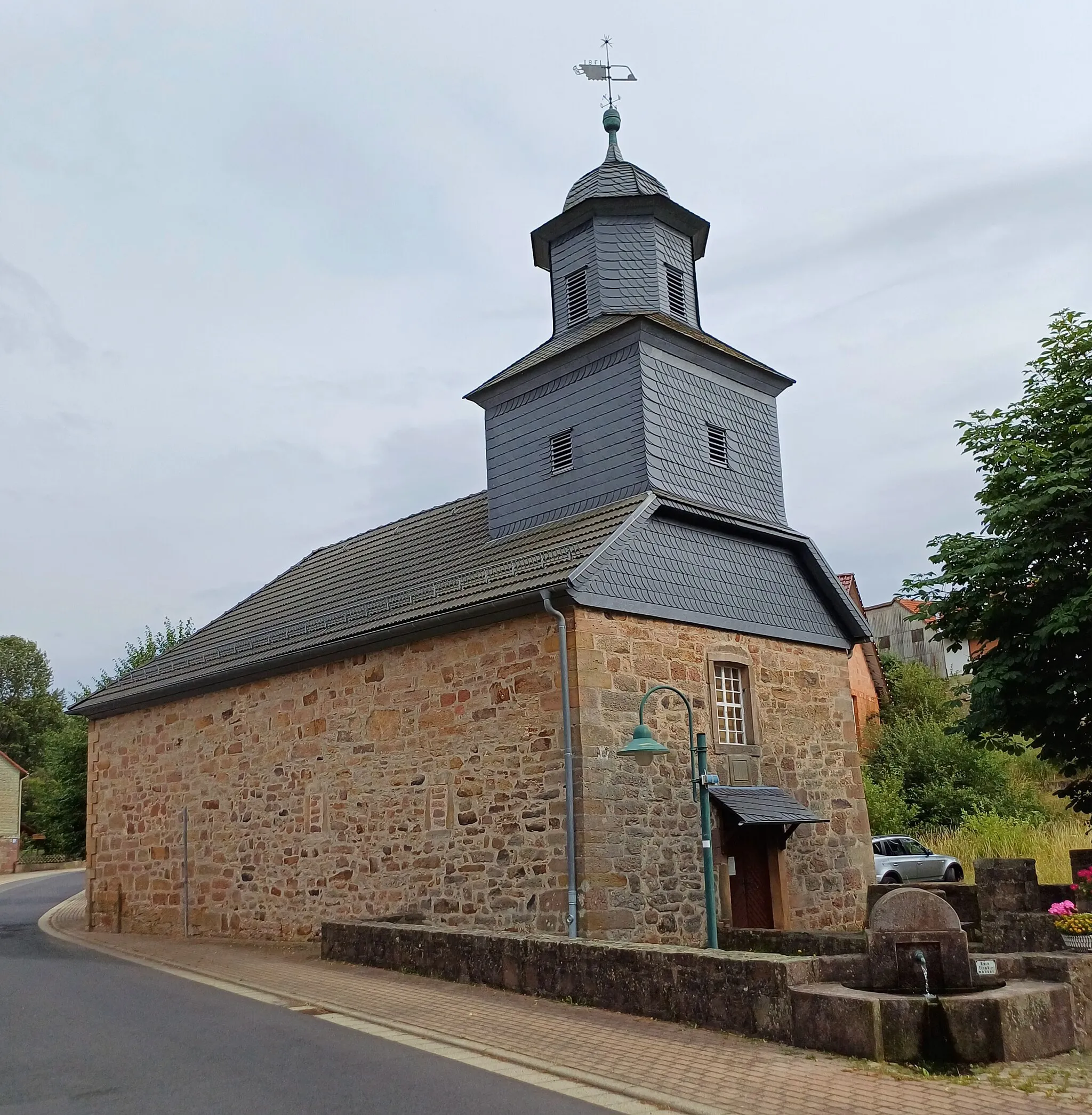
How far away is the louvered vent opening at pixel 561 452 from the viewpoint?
16.0m

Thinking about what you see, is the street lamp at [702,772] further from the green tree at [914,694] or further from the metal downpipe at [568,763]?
the green tree at [914,694]

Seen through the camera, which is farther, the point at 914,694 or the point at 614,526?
the point at 914,694

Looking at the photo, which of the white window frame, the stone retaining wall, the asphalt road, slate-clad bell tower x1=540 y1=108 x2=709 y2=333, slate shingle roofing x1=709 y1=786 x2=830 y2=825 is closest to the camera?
the asphalt road

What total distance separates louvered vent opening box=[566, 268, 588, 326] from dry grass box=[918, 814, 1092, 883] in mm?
10994

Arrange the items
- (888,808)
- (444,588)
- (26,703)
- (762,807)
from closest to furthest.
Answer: (762,807)
(444,588)
(888,808)
(26,703)

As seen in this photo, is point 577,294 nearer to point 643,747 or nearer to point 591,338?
point 591,338

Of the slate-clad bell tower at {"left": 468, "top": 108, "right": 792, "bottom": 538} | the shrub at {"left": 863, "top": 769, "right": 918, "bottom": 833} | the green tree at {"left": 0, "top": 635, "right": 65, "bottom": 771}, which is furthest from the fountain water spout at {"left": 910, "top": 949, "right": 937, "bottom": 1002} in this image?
the green tree at {"left": 0, "top": 635, "right": 65, "bottom": 771}

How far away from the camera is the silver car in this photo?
70.3 ft

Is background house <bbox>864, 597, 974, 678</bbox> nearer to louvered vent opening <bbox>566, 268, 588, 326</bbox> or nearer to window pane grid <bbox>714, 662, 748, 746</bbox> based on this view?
louvered vent opening <bbox>566, 268, 588, 326</bbox>

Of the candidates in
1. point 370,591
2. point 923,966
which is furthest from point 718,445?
point 923,966

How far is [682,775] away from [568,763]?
196 centimetres

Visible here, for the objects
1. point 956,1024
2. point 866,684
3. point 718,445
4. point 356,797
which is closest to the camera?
point 956,1024

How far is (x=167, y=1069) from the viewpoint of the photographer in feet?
25.0

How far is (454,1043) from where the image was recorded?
840 cm
